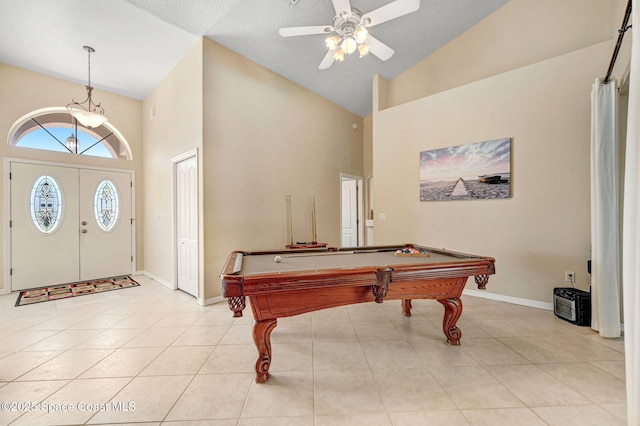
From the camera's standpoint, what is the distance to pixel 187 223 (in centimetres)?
376

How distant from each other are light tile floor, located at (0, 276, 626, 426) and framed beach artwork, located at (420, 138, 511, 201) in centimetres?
161

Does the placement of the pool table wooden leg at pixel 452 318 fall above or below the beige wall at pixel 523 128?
below

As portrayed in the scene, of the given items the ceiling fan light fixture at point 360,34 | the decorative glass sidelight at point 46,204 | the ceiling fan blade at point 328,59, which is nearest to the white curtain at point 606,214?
the ceiling fan light fixture at point 360,34

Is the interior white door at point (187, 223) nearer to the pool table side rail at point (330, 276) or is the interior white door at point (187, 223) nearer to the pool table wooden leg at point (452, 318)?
the pool table side rail at point (330, 276)

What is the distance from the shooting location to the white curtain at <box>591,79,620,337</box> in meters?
2.38

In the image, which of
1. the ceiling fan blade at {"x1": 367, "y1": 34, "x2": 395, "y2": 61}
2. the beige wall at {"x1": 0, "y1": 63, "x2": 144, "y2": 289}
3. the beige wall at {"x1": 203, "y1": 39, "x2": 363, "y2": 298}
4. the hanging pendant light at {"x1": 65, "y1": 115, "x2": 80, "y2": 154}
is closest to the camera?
the ceiling fan blade at {"x1": 367, "y1": 34, "x2": 395, "y2": 61}

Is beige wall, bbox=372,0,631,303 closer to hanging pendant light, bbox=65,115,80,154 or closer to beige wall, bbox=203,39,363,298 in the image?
beige wall, bbox=203,39,363,298

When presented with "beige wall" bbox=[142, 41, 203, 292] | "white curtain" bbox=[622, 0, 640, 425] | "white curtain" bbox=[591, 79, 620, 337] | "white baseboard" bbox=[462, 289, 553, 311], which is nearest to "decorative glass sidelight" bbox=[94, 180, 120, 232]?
"beige wall" bbox=[142, 41, 203, 292]

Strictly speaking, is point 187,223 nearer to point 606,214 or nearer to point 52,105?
point 52,105

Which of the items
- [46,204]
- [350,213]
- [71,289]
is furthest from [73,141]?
[350,213]

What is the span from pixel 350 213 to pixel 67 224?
557 centimetres

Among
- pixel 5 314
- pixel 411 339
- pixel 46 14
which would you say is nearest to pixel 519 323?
pixel 411 339

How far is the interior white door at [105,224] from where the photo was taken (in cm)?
450

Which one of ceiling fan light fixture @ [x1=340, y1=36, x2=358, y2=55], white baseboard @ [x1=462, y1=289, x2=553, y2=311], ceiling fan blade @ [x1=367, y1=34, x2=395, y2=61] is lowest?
white baseboard @ [x1=462, y1=289, x2=553, y2=311]
